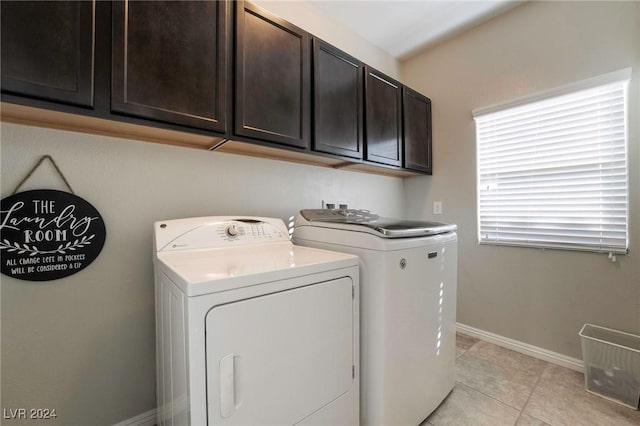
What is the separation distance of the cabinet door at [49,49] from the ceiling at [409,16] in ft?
5.49

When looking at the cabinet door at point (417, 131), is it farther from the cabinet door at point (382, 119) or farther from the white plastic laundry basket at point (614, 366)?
the white plastic laundry basket at point (614, 366)

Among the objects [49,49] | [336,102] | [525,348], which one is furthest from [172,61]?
[525,348]

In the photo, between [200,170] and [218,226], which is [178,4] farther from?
[218,226]

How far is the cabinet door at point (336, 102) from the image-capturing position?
5.45ft

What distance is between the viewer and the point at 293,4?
1.97 metres

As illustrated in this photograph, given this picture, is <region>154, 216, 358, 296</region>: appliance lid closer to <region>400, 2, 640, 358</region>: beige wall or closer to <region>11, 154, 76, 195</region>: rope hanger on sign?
<region>11, 154, 76, 195</region>: rope hanger on sign

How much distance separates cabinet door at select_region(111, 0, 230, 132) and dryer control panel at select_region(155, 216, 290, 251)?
1.52 ft

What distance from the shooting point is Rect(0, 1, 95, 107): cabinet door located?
2.76 ft

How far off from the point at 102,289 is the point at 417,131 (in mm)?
2549

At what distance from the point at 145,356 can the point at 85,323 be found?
1.09ft

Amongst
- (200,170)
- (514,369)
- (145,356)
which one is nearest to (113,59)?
(200,170)

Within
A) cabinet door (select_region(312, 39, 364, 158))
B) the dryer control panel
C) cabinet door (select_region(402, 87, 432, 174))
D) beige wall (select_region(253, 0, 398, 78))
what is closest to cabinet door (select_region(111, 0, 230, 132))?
the dryer control panel

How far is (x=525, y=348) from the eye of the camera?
2.07 metres

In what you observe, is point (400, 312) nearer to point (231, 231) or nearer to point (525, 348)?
point (231, 231)
